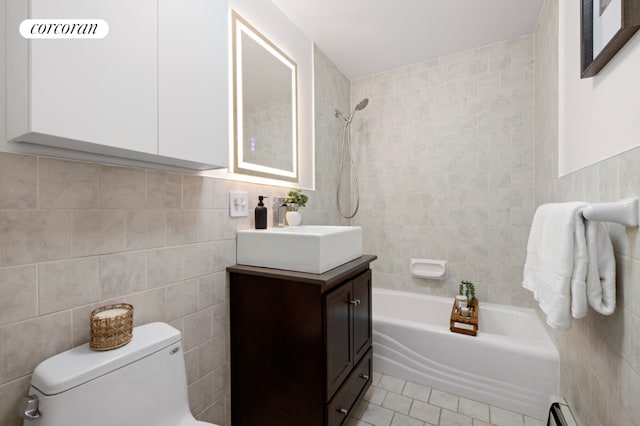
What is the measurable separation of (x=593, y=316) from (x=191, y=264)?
5.52 ft

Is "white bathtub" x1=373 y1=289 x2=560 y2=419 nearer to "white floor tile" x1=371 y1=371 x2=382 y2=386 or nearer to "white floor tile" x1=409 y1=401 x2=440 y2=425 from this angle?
"white floor tile" x1=371 y1=371 x2=382 y2=386

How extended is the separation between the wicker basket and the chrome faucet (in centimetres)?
93

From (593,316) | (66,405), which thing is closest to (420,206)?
(593,316)

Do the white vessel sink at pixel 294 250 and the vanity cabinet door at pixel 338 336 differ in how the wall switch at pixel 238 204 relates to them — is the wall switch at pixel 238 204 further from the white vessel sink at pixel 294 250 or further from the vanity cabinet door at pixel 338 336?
the vanity cabinet door at pixel 338 336

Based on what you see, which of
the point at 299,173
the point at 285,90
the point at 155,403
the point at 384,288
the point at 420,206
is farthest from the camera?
the point at 384,288

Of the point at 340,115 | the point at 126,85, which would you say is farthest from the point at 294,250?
the point at 340,115

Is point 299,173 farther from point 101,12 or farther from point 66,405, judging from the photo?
point 66,405

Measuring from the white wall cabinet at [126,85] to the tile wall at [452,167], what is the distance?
189 cm

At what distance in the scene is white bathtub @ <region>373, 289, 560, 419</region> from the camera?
5.28 ft

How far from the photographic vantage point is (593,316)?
1.08 metres

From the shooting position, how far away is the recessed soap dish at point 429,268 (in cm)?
242

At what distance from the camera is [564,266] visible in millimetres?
892

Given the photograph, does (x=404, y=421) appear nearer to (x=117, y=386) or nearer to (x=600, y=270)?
(x=600, y=270)

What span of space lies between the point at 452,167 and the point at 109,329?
253cm
